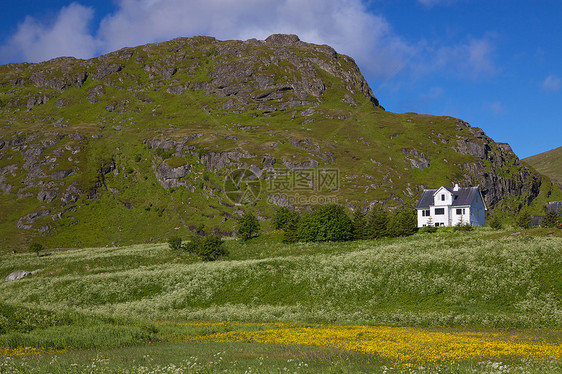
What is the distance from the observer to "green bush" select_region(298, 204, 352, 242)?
251 feet

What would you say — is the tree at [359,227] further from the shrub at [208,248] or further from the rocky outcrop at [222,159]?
the rocky outcrop at [222,159]

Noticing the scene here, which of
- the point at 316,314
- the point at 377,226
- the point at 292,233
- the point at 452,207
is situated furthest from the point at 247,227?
the point at 316,314

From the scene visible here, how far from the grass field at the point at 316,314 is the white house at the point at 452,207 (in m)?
20.5

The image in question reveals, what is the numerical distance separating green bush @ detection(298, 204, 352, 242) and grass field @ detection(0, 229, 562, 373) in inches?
272

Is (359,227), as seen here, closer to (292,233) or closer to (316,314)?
(292,233)

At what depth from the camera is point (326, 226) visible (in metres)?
76.9

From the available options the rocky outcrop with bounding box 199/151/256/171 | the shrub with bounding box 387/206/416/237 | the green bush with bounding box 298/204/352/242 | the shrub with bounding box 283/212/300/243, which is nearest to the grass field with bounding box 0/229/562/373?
the shrub with bounding box 387/206/416/237

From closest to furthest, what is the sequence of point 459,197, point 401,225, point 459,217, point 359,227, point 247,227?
point 401,225 < point 359,227 < point 459,217 < point 459,197 < point 247,227

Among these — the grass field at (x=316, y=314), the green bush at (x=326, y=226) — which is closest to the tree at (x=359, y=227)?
the green bush at (x=326, y=226)

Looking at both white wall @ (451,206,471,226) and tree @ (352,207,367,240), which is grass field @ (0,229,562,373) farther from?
white wall @ (451,206,471,226)

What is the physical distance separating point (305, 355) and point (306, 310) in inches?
868

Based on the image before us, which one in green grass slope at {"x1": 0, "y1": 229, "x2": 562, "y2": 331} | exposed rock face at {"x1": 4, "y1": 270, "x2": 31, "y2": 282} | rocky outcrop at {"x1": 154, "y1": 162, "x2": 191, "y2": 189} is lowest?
exposed rock face at {"x1": 4, "y1": 270, "x2": 31, "y2": 282}

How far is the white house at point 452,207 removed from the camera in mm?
85312

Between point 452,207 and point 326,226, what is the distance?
31772 millimetres
